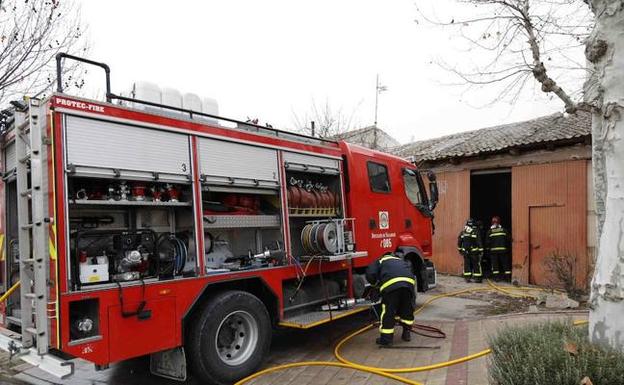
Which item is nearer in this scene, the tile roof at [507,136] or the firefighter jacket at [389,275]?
the firefighter jacket at [389,275]

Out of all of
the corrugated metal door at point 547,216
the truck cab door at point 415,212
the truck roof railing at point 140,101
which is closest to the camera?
the truck roof railing at point 140,101

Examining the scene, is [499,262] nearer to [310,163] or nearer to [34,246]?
[310,163]

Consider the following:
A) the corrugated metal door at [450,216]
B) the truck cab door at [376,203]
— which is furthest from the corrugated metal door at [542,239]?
the truck cab door at [376,203]

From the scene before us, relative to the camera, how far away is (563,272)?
10.2 metres

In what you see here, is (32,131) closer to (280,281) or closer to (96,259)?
(96,259)

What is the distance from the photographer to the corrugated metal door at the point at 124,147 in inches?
163

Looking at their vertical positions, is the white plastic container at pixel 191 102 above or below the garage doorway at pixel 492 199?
above

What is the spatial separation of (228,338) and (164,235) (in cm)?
136

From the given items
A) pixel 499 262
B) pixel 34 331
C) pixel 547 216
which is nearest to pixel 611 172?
pixel 34 331

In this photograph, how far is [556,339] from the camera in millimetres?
3674

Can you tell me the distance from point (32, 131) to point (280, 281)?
9.95ft

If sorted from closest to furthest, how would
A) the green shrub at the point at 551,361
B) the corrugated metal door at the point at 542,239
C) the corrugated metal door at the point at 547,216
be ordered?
1. the green shrub at the point at 551,361
2. the corrugated metal door at the point at 547,216
3. the corrugated metal door at the point at 542,239

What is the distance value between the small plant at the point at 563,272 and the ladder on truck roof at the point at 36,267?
8964 mm

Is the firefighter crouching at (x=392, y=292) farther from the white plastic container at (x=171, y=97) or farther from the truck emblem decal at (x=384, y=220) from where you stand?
the white plastic container at (x=171, y=97)
